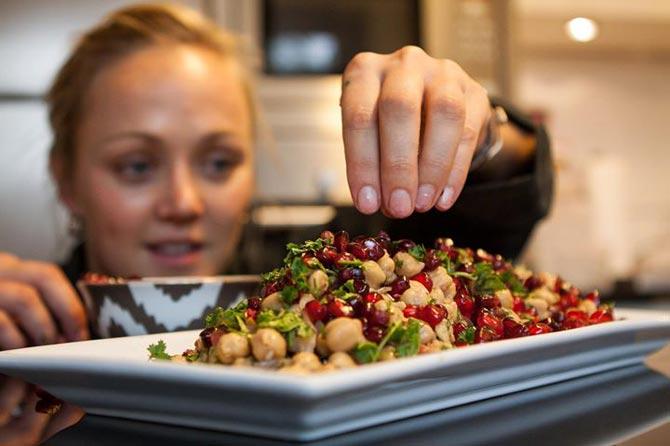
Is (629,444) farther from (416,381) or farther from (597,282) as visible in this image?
(597,282)

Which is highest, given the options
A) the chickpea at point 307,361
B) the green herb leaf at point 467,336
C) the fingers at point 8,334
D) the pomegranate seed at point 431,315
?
the pomegranate seed at point 431,315

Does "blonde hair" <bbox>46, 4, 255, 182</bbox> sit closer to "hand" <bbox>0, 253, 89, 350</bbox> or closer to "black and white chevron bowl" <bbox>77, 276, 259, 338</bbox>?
"hand" <bbox>0, 253, 89, 350</bbox>

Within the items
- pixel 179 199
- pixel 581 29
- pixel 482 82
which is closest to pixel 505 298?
pixel 179 199

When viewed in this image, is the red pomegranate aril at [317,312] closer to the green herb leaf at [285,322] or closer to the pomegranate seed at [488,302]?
the green herb leaf at [285,322]

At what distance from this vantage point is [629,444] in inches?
16.9

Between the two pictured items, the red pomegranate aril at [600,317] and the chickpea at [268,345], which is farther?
the red pomegranate aril at [600,317]

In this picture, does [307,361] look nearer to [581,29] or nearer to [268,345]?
[268,345]

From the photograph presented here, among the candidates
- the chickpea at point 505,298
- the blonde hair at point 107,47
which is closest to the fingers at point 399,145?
the chickpea at point 505,298

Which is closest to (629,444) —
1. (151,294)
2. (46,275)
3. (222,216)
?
(151,294)

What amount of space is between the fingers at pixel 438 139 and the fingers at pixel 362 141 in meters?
0.04

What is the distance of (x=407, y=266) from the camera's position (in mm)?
590

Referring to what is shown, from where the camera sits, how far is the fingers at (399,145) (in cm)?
62

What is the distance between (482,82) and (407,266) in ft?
7.79

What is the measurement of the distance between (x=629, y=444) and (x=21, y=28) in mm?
2356
